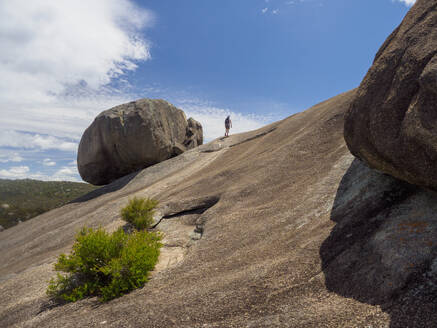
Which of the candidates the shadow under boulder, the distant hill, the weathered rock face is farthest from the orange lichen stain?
the distant hill

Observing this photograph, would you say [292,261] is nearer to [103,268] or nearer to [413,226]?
[413,226]

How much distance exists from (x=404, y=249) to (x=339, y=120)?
24.5ft

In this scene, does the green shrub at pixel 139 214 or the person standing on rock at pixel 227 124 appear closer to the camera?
Result: the green shrub at pixel 139 214

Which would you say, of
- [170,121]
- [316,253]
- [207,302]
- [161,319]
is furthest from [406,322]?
[170,121]

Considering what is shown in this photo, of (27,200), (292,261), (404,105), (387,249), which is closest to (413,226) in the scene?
(387,249)

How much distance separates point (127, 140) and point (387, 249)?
19.9 metres

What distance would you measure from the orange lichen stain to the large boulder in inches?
751

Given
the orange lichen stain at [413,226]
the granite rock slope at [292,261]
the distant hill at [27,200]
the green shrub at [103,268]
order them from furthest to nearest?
the distant hill at [27,200] < the green shrub at [103,268] < the orange lichen stain at [413,226] < the granite rock slope at [292,261]

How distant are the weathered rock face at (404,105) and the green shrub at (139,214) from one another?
303 inches

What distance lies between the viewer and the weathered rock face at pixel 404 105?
370 centimetres

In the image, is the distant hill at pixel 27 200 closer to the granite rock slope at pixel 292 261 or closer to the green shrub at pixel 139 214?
the green shrub at pixel 139 214

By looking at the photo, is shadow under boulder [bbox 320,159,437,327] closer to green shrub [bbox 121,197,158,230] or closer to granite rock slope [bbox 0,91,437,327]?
granite rock slope [bbox 0,91,437,327]

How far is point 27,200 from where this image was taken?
59438 millimetres

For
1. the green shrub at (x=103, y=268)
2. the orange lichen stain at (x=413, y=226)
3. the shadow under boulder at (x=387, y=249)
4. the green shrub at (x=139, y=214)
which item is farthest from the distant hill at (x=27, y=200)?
the orange lichen stain at (x=413, y=226)
